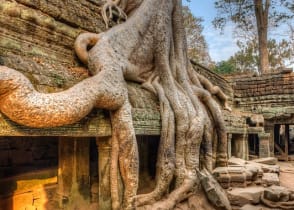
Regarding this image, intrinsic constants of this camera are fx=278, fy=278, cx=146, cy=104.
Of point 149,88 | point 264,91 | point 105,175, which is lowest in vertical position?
point 105,175

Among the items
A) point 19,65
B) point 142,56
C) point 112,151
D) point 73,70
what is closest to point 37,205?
point 112,151

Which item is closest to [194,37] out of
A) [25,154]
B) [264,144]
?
[264,144]

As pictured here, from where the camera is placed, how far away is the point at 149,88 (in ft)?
15.6

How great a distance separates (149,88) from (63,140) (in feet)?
5.36

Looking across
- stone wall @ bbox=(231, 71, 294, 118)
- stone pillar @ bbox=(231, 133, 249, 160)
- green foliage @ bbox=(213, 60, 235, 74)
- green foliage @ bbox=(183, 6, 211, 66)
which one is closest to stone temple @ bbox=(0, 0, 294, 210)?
stone pillar @ bbox=(231, 133, 249, 160)

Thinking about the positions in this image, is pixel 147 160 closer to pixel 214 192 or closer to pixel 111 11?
pixel 214 192

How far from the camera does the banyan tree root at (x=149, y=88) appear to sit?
261cm

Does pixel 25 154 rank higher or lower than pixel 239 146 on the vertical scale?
higher

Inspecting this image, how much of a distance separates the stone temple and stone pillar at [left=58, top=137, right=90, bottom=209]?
0.01m

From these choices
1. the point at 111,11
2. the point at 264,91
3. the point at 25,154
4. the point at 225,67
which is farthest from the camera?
the point at 225,67

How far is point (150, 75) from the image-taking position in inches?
198

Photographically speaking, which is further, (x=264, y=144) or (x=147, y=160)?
(x=264, y=144)

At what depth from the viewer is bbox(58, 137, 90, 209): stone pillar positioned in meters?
4.14

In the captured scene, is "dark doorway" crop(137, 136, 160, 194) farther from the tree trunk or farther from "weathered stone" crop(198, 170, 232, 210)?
the tree trunk
